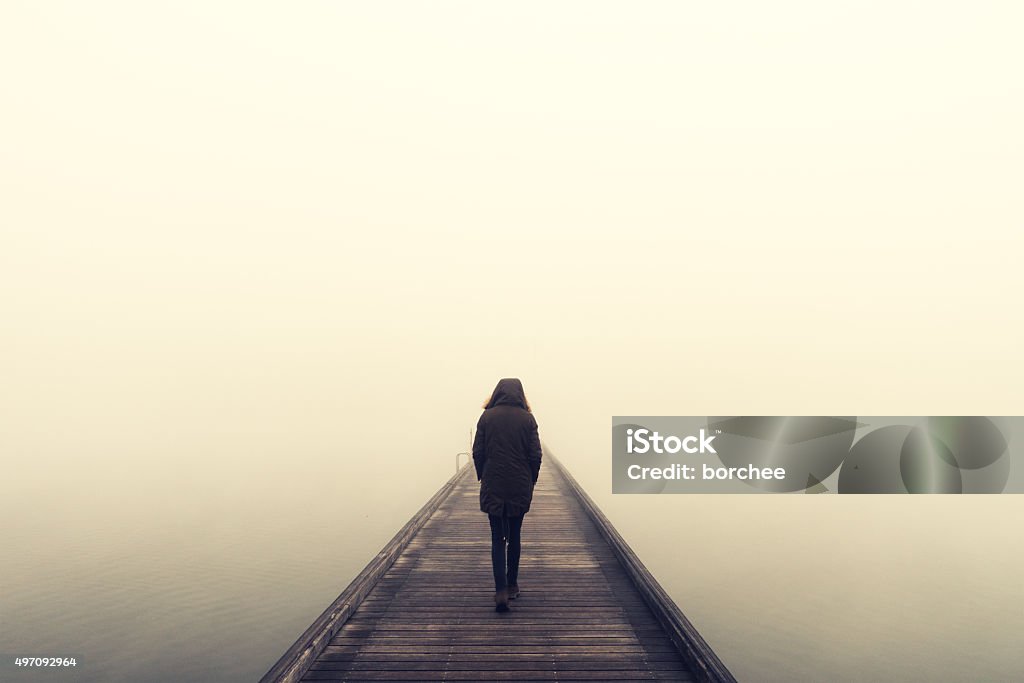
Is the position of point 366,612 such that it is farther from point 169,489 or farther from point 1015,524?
point 169,489

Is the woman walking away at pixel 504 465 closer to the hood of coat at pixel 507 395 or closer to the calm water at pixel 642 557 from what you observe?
the hood of coat at pixel 507 395

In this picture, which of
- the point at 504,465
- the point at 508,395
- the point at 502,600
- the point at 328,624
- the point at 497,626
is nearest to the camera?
the point at 328,624

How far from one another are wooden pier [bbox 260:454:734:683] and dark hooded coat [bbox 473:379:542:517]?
Result: 1.05 meters

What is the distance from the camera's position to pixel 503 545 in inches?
225

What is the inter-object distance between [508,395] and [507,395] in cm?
1

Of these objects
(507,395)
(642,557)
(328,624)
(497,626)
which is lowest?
(642,557)

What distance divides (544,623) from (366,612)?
5.46 feet

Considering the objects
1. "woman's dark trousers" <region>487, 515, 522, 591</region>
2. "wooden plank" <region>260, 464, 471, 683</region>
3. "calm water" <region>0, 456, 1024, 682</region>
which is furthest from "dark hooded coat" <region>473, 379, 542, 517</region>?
"calm water" <region>0, 456, 1024, 682</region>

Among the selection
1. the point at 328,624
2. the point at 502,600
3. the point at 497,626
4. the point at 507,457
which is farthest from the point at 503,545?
the point at 328,624

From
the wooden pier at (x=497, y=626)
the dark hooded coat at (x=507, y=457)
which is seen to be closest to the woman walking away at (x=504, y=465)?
the dark hooded coat at (x=507, y=457)

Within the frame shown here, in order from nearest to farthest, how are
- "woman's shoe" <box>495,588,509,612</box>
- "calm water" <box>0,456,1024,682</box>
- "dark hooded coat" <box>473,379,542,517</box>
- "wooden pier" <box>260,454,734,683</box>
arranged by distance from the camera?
"wooden pier" <box>260,454,734,683</box>, "dark hooded coat" <box>473,379,542,517</box>, "woman's shoe" <box>495,588,509,612</box>, "calm water" <box>0,456,1024,682</box>

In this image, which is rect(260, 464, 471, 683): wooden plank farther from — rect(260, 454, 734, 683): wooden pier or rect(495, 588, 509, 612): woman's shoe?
rect(495, 588, 509, 612): woman's shoe

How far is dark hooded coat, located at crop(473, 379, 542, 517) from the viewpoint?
18.3 feet

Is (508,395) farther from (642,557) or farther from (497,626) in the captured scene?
(642,557)
